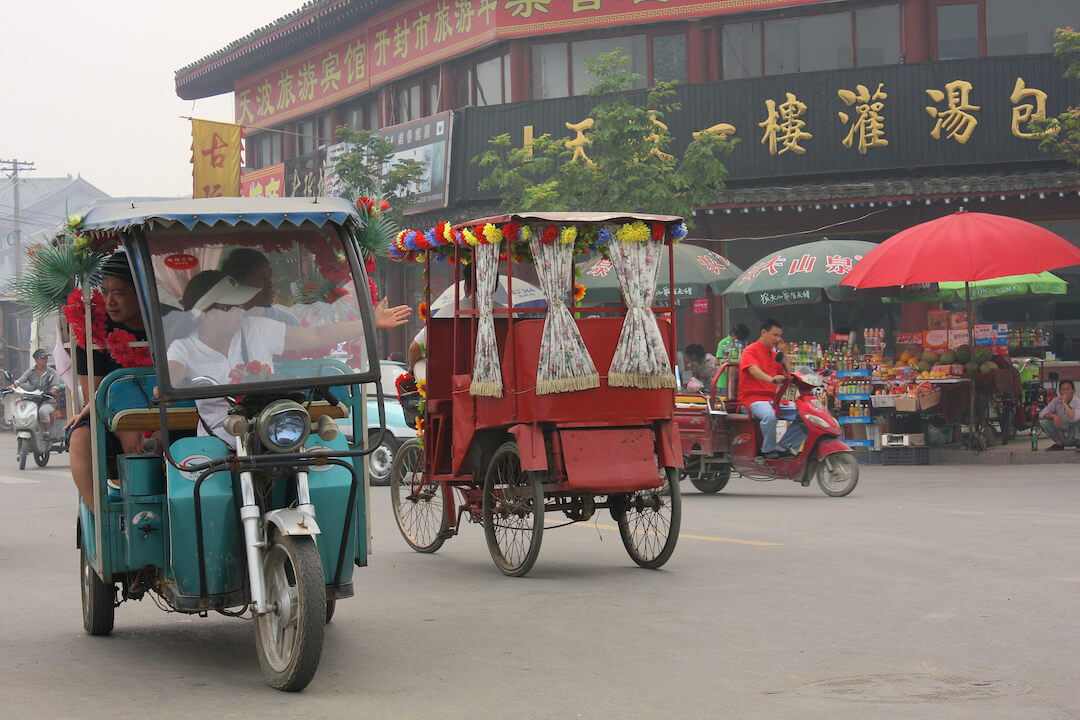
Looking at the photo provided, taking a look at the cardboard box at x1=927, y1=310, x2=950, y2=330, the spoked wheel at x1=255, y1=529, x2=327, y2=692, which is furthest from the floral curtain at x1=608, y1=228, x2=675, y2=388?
the cardboard box at x1=927, y1=310, x2=950, y2=330

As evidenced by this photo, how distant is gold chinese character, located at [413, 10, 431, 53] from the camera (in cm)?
2989

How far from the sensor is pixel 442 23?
29.3m

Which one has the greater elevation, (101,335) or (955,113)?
(955,113)

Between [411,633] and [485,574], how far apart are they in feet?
7.70

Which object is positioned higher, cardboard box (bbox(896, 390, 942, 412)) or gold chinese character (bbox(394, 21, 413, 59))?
A: gold chinese character (bbox(394, 21, 413, 59))

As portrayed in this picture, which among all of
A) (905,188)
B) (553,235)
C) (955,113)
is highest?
(955,113)

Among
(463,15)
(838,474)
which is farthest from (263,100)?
(838,474)

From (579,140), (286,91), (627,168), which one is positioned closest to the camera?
(627,168)

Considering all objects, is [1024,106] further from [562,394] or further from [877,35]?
[562,394]

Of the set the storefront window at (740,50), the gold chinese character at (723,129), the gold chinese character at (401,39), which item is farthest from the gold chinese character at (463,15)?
the gold chinese character at (723,129)

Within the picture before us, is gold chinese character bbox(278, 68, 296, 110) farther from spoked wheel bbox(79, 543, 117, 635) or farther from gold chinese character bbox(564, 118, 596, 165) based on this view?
spoked wheel bbox(79, 543, 117, 635)

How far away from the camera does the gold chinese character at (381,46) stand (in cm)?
3125

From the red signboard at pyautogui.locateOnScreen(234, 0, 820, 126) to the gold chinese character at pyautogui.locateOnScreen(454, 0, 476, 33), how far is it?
0.07ft

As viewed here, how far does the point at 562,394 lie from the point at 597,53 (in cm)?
1909
